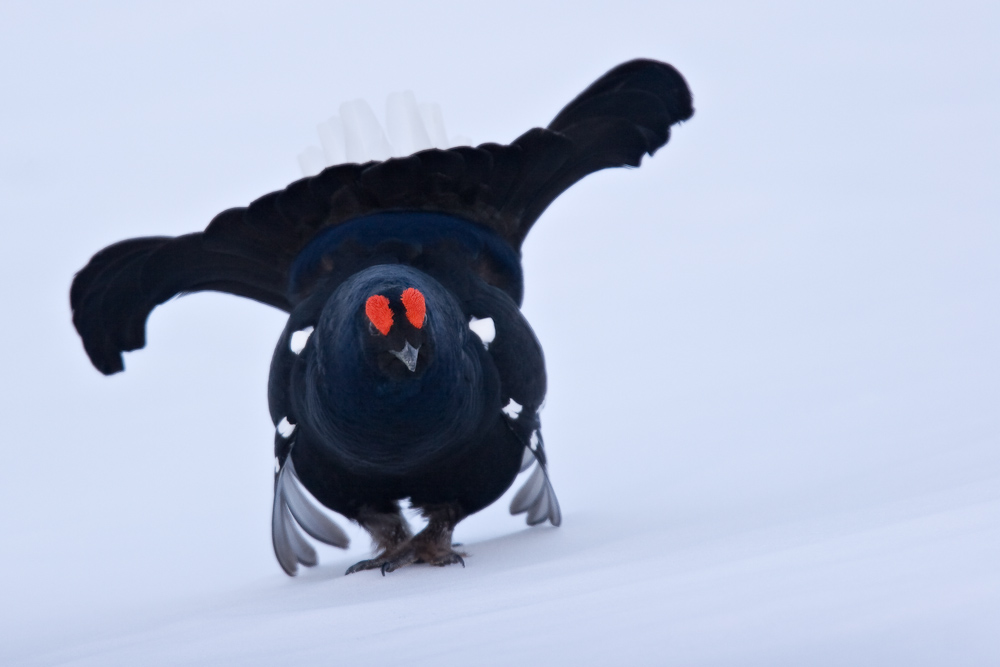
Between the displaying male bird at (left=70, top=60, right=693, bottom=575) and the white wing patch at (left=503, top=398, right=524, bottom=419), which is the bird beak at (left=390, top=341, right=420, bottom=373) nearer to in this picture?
the displaying male bird at (left=70, top=60, right=693, bottom=575)

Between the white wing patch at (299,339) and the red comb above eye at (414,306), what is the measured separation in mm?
636

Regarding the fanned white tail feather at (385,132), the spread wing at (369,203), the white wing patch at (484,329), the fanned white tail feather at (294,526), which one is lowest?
the fanned white tail feather at (294,526)

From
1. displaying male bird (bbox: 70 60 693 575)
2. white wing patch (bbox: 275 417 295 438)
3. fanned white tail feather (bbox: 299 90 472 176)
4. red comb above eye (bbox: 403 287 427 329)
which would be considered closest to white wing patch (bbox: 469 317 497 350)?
displaying male bird (bbox: 70 60 693 575)

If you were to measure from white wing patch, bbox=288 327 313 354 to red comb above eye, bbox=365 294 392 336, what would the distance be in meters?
0.59

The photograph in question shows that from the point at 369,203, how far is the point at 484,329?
1.99 ft

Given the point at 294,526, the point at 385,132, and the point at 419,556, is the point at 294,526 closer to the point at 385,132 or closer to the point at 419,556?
the point at 419,556

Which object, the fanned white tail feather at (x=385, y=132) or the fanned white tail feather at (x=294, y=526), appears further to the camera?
the fanned white tail feather at (x=385, y=132)

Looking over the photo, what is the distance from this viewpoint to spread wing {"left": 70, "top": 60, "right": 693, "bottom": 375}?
366 cm

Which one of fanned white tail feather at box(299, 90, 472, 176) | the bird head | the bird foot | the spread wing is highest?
fanned white tail feather at box(299, 90, 472, 176)

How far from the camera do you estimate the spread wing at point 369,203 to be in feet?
12.0

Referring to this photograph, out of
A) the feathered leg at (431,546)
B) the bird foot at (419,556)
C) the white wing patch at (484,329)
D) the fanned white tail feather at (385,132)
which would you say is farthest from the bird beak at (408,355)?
the fanned white tail feather at (385,132)

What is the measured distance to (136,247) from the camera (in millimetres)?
3932

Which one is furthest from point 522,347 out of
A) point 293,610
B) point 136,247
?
point 136,247

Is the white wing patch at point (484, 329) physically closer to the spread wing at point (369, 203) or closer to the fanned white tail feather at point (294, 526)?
the spread wing at point (369, 203)
